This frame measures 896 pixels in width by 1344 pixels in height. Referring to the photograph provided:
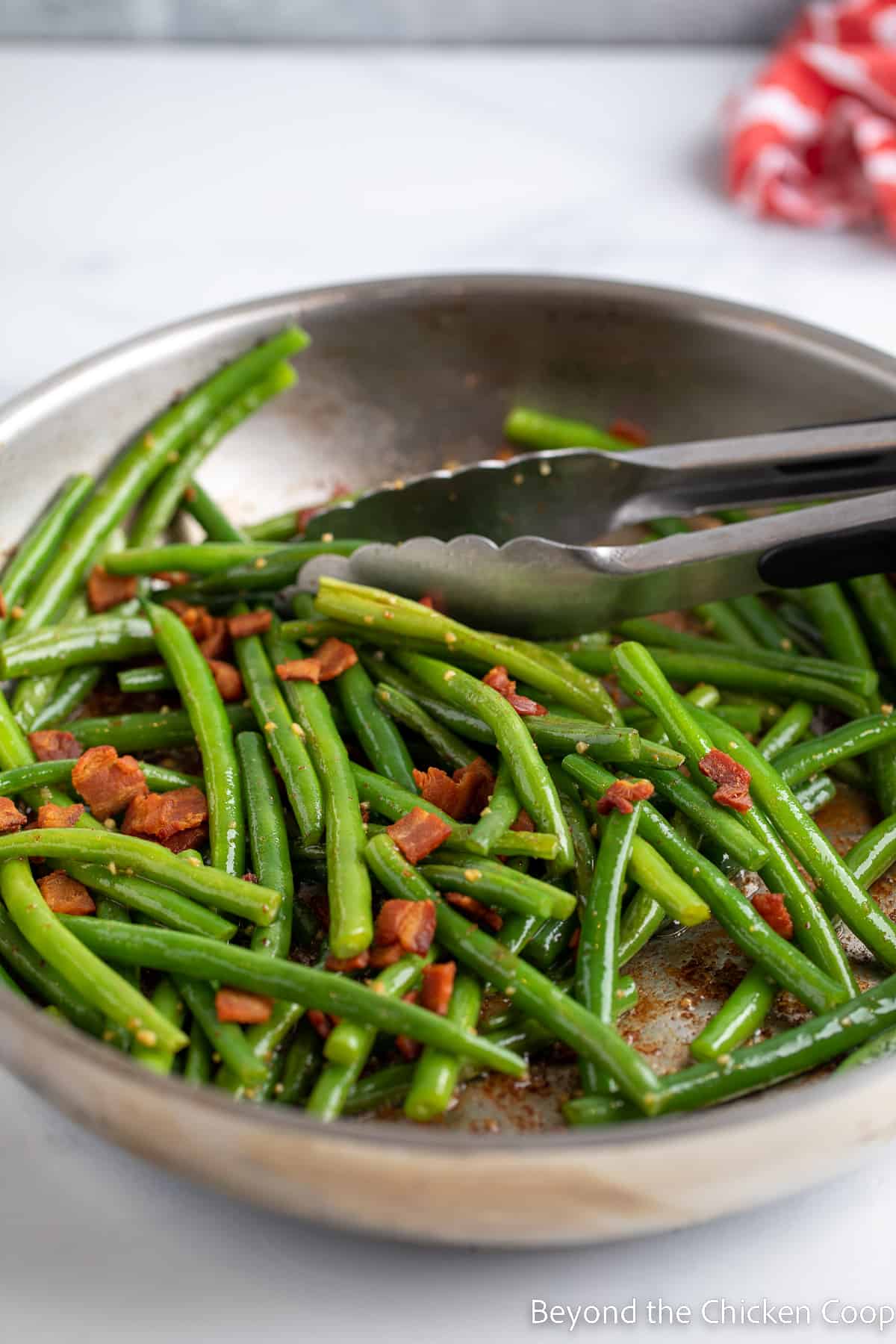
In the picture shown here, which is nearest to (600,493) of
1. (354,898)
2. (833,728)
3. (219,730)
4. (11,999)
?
(833,728)

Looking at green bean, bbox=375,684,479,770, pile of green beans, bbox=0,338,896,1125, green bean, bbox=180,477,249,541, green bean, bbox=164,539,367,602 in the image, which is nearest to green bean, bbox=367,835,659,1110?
pile of green beans, bbox=0,338,896,1125

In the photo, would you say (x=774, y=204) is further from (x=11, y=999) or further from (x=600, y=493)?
(x=11, y=999)

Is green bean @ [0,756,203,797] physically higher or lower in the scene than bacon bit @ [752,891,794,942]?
higher

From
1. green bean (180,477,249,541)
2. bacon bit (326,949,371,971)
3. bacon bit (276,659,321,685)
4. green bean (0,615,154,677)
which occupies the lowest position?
bacon bit (326,949,371,971)

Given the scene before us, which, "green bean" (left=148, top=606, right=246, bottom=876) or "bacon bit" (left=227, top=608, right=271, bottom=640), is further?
"bacon bit" (left=227, top=608, right=271, bottom=640)

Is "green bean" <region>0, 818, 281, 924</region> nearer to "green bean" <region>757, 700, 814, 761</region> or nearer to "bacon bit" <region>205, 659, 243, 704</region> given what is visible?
"bacon bit" <region>205, 659, 243, 704</region>

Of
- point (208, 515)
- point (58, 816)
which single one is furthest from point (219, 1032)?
point (208, 515)
